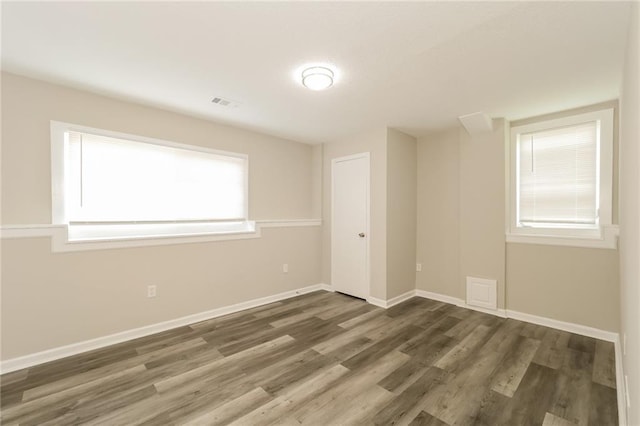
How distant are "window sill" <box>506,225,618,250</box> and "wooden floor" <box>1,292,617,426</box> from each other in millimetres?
983

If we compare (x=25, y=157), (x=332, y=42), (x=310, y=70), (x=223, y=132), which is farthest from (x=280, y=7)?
(x=25, y=157)

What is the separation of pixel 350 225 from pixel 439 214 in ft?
4.46

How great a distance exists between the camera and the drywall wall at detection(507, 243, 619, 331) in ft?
9.23

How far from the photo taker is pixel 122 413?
1.79m

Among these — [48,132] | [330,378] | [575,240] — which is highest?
[48,132]

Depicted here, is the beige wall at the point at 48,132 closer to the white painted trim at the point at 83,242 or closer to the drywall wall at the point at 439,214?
the white painted trim at the point at 83,242

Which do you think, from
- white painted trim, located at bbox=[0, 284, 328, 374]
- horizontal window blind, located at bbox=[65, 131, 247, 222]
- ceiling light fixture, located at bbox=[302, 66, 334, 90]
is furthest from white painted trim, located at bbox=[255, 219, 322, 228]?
ceiling light fixture, located at bbox=[302, 66, 334, 90]

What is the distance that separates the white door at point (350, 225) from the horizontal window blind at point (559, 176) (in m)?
2.03

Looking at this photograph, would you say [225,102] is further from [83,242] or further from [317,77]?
[83,242]

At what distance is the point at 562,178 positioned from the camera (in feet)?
10.5

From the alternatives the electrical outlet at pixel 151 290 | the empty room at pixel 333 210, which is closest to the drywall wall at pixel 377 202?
the empty room at pixel 333 210

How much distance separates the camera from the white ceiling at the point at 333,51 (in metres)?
1.63

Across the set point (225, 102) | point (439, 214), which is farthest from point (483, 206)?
point (225, 102)

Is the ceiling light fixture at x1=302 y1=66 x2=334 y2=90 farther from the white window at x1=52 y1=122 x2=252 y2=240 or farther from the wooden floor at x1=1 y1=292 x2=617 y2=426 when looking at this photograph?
the wooden floor at x1=1 y1=292 x2=617 y2=426
